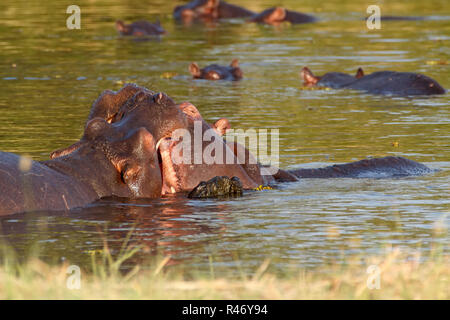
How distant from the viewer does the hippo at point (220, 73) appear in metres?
15.6

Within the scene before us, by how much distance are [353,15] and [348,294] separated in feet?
74.1

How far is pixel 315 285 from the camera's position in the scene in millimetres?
4652

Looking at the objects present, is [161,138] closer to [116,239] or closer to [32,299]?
[116,239]

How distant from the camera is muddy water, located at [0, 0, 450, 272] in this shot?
5902 millimetres

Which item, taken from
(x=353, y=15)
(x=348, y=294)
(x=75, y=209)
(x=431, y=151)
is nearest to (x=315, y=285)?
(x=348, y=294)

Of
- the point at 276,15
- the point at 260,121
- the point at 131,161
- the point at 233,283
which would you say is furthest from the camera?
→ the point at 276,15

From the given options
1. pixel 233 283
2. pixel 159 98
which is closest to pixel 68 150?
pixel 159 98

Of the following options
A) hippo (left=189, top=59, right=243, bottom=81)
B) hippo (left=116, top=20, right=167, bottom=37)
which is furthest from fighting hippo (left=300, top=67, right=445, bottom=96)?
hippo (left=116, top=20, right=167, bottom=37)

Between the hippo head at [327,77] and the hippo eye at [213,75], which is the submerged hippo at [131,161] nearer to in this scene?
the hippo head at [327,77]

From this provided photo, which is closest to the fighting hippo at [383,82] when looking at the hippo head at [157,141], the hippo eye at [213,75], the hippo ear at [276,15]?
the hippo eye at [213,75]

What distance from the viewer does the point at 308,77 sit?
1498cm

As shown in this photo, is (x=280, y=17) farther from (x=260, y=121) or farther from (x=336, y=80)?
(x=260, y=121)

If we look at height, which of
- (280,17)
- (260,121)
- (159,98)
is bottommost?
(260,121)

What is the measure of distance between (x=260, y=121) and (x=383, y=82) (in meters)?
3.29
